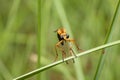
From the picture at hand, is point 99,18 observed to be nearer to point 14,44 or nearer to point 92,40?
point 92,40

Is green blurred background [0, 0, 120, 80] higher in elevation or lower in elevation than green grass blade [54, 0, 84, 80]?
lower

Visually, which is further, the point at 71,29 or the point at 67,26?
the point at 71,29

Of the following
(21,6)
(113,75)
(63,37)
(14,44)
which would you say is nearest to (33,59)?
(14,44)

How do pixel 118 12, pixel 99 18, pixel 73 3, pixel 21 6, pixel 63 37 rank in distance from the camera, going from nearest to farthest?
1. pixel 118 12
2. pixel 63 37
3. pixel 99 18
4. pixel 73 3
5. pixel 21 6

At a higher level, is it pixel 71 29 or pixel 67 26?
pixel 67 26

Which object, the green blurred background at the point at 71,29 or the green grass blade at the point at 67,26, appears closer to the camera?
the green grass blade at the point at 67,26

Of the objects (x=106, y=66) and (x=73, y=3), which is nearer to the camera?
(x=106, y=66)

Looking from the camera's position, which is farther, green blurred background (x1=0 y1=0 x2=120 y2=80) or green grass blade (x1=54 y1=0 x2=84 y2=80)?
green blurred background (x1=0 y1=0 x2=120 y2=80)

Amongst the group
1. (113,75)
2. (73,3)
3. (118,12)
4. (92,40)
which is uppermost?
(118,12)

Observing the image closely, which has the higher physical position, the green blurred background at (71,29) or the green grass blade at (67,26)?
the green grass blade at (67,26)

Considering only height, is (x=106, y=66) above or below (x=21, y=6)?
below

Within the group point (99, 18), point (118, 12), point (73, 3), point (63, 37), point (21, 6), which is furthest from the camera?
point (21, 6)
